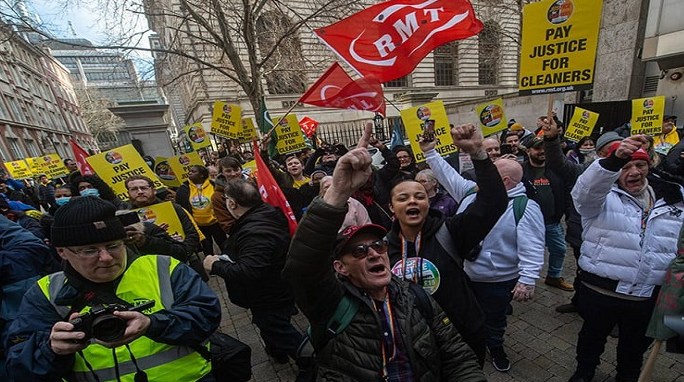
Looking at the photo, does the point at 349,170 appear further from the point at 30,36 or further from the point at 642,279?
the point at 30,36

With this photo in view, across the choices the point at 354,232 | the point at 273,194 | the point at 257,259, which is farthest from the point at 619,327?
the point at 273,194

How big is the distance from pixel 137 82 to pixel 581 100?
59.8 feet

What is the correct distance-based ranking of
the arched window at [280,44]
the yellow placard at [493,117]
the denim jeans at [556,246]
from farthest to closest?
the arched window at [280,44], the yellow placard at [493,117], the denim jeans at [556,246]

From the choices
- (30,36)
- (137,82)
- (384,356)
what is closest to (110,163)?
(384,356)

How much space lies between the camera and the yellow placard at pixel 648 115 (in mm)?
5680

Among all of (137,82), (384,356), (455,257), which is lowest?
(384,356)

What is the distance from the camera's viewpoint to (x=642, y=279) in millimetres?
2191

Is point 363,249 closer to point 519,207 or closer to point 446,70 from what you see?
point 519,207

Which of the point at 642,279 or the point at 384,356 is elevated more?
the point at 384,356

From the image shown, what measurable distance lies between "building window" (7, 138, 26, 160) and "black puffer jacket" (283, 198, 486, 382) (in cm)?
4102

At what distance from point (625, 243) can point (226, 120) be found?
749 cm

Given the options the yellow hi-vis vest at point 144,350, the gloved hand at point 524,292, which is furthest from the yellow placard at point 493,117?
the yellow hi-vis vest at point 144,350

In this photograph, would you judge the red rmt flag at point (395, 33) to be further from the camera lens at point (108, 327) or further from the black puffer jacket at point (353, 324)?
the camera lens at point (108, 327)

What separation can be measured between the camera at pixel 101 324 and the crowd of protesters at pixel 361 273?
0.02 m
